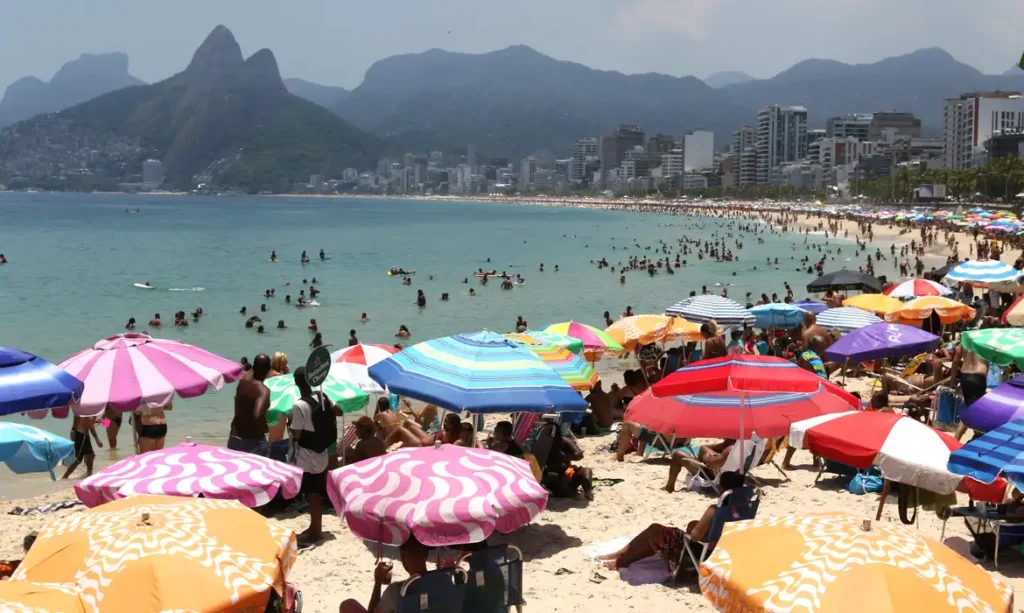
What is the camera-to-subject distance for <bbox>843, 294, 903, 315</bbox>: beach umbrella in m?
16.7

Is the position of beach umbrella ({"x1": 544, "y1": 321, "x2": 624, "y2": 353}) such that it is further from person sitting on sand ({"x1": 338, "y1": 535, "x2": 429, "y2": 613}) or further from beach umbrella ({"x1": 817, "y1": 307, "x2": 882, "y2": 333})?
person sitting on sand ({"x1": 338, "y1": 535, "x2": 429, "y2": 613})

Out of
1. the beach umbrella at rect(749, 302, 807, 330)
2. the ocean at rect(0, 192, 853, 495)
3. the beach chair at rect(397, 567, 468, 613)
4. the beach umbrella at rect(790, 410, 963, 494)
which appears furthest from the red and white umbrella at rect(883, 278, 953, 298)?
the beach chair at rect(397, 567, 468, 613)

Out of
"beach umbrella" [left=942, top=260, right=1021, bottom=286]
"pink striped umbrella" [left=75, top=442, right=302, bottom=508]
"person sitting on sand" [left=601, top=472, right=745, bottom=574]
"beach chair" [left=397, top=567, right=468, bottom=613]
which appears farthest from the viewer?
"beach umbrella" [left=942, top=260, right=1021, bottom=286]

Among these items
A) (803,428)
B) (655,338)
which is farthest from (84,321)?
(803,428)

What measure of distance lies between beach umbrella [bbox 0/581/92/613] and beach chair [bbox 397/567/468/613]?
166cm

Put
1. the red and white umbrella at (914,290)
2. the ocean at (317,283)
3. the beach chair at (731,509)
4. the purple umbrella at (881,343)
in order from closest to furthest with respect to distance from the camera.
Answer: the beach chair at (731,509) < the purple umbrella at (881,343) < the red and white umbrella at (914,290) < the ocean at (317,283)

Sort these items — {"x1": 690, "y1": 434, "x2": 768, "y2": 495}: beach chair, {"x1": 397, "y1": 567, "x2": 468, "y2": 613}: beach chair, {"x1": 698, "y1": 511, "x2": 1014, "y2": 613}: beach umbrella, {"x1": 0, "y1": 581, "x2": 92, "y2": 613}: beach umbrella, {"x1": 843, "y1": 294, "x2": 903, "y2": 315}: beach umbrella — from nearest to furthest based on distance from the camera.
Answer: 1. {"x1": 0, "y1": 581, "x2": 92, "y2": 613}: beach umbrella
2. {"x1": 698, "y1": 511, "x2": 1014, "y2": 613}: beach umbrella
3. {"x1": 397, "y1": 567, "x2": 468, "y2": 613}: beach chair
4. {"x1": 690, "y1": 434, "x2": 768, "y2": 495}: beach chair
5. {"x1": 843, "y1": 294, "x2": 903, "y2": 315}: beach umbrella

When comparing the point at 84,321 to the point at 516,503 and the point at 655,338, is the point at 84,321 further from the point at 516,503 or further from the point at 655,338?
the point at 516,503

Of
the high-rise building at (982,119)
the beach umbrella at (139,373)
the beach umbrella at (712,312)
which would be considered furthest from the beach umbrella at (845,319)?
the high-rise building at (982,119)

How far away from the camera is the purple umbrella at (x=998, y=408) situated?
711cm

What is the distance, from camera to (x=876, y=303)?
55.5 ft

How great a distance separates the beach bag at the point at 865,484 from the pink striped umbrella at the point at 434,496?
456 centimetres

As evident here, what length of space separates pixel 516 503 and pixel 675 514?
134 inches

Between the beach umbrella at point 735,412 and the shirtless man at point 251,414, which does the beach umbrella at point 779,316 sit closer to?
the beach umbrella at point 735,412
